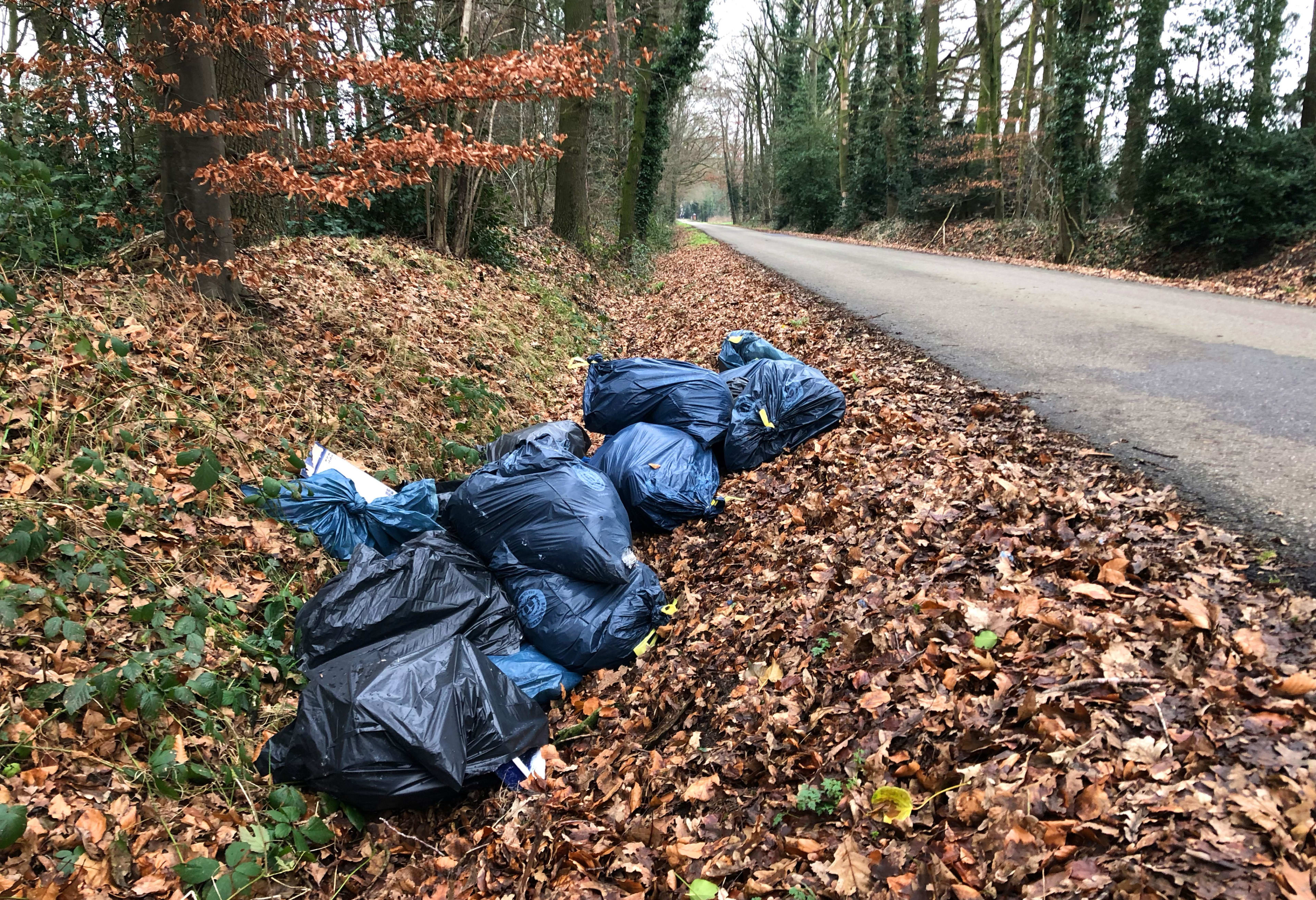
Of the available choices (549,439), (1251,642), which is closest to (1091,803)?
(1251,642)

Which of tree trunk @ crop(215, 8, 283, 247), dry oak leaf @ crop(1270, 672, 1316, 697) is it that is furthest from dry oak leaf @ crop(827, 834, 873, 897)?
tree trunk @ crop(215, 8, 283, 247)

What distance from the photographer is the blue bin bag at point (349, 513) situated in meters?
3.58

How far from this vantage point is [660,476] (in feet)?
13.7

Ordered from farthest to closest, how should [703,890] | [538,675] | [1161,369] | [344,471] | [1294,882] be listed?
[1161,369]
[344,471]
[538,675]
[703,890]
[1294,882]

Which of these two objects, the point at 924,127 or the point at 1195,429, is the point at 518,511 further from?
the point at 924,127

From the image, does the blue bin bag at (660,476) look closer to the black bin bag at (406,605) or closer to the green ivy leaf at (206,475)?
the black bin bag at (406,605)

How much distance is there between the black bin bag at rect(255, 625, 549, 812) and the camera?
7.95 ft

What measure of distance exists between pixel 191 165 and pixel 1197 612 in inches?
220

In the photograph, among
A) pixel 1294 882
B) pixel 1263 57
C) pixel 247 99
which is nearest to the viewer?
pixel 1294 882

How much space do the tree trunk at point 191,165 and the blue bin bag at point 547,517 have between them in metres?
2.41

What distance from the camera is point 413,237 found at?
8.76 m

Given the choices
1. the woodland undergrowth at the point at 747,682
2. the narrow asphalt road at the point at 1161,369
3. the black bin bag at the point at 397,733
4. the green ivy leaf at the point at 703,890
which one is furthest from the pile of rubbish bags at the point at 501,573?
the narrow asphalt road at the point at 1161,369

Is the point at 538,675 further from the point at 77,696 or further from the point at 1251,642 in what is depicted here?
the point at 1251,642

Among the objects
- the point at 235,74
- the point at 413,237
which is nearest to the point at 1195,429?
the point at 235,74
